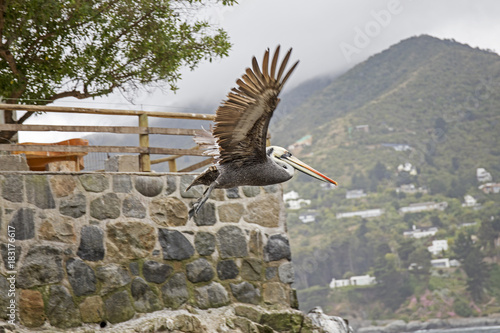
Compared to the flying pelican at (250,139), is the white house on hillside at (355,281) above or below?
below

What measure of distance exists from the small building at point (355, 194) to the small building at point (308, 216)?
4.32 meters

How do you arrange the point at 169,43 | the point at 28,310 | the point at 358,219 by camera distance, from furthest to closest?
the point at 358,219 < the point at 169,43 < the point at 28,310

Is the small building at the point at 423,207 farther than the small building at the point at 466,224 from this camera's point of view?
Yes

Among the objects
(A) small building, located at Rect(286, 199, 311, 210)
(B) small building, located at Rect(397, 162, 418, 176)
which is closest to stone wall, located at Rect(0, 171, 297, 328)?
(A) small building, located at Rect(286, 199, 311, 210)

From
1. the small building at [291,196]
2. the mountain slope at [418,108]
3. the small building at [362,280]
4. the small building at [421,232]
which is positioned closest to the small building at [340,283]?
the small building at [362,280]

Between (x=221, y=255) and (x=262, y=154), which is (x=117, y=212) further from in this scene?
(x=262, y=154)

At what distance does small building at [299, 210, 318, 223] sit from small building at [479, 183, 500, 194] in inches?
747

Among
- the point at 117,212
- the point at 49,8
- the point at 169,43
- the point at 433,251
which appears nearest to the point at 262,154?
the point at 117,212

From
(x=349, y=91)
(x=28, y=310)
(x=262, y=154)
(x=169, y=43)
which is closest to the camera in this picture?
(x=262, y=154)

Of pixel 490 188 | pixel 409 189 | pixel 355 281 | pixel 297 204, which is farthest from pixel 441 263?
pixel 297 204

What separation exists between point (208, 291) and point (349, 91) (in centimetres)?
8182

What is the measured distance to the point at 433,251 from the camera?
237 ft

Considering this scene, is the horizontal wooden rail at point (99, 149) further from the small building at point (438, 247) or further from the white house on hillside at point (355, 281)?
the small building at point (438, 247)

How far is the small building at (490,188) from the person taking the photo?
76.4 m
